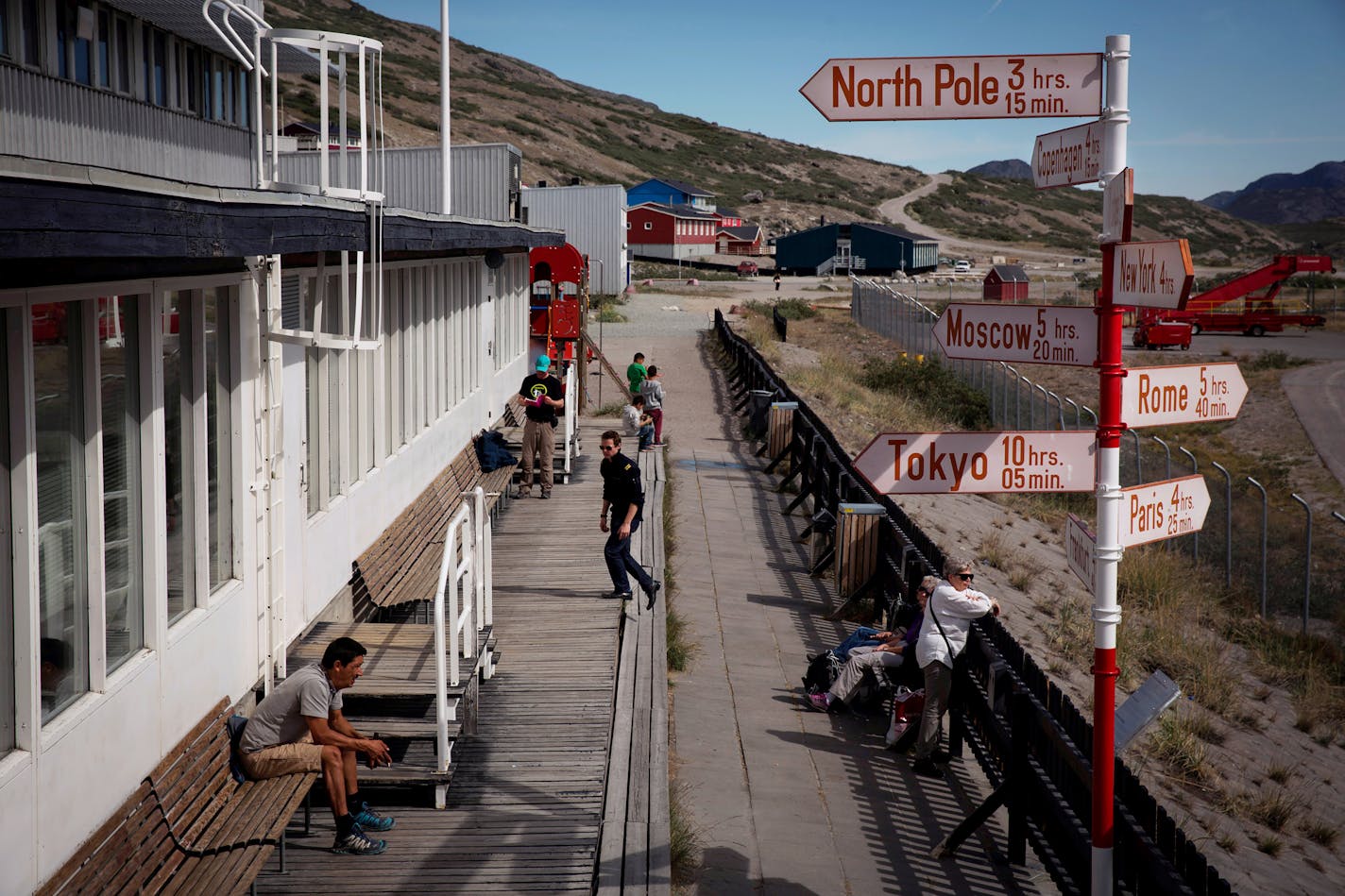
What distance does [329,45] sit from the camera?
7.34 m

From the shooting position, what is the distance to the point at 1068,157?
16.3 ft

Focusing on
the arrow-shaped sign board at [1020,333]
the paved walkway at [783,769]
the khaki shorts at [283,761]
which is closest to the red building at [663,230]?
the paved walkway at [783,769]

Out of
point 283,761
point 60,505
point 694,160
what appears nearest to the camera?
point 60,505

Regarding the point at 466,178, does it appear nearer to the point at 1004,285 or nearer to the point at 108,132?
the point at 108,132

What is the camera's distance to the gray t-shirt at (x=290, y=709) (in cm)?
636

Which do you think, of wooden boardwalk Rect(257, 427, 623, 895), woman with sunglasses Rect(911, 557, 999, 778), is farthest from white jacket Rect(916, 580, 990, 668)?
wooden boardwalk Rect(257, 427, 623, 895)

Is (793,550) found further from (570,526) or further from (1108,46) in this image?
(1108,46)

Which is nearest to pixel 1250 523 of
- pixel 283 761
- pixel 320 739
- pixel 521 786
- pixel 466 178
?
pixel 466 178

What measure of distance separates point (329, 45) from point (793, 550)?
945cm

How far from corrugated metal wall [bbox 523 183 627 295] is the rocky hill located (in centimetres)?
3519

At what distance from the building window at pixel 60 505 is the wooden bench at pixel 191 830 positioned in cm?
61

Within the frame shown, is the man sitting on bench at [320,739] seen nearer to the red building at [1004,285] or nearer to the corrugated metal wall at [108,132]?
the corrugated metal wall at [108,132]

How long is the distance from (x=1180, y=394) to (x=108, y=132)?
16872mm

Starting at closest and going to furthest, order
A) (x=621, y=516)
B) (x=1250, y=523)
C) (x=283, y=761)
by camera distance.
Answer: (x=283, y=761) → (x=621, y=516) → (x=1250, y=523)
